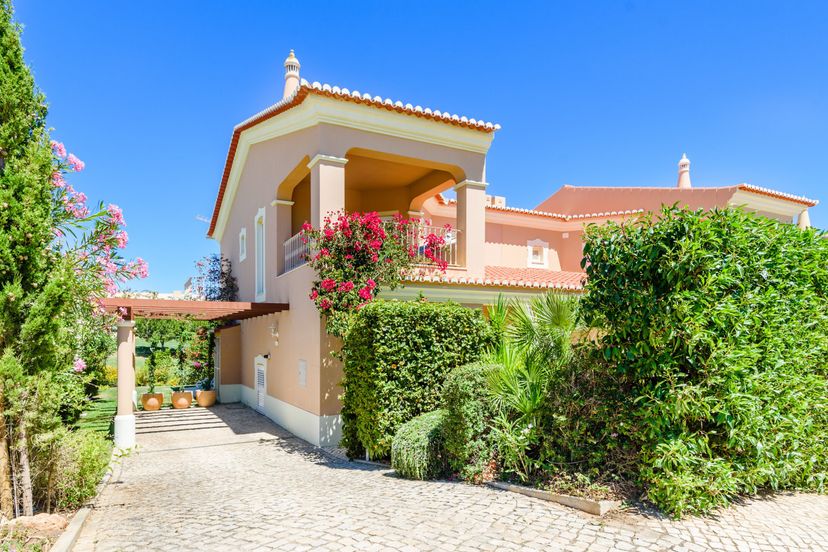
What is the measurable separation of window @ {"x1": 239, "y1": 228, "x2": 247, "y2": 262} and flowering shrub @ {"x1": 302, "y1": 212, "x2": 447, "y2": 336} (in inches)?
367

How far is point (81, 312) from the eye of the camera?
763 cm

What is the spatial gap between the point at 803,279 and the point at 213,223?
89.0 feet

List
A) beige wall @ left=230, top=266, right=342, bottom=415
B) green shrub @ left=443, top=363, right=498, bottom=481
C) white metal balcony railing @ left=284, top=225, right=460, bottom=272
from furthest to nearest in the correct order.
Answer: white metal balcony railing @ left=284, top=225, right=460, bottom=272, beige wall @ left=230, top=266, right=342, bottom=415, green shrub @ left=443, top=363, right=498, bottom=481

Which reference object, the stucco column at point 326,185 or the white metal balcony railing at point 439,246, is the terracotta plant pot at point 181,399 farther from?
the white metal balcony railing at point 439,246

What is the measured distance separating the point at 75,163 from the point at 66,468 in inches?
181

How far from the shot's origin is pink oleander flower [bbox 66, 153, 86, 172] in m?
7.08

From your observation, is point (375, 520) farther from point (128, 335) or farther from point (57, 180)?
point (128, 335)

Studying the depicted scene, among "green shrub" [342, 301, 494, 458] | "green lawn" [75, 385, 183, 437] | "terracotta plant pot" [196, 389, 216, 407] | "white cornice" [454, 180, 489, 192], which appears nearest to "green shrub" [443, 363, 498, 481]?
"green shrub" [342, 301, 494, 458]

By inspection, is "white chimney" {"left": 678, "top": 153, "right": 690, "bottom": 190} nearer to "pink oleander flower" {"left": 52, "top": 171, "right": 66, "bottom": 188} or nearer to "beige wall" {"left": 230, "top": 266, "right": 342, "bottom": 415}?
"beige wall" {"left": 230, "top": 266, "right": 342, "bottom": 415}

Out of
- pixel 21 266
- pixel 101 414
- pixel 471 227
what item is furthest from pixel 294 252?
pixel 101 414

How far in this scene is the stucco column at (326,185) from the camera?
11961 millimetres

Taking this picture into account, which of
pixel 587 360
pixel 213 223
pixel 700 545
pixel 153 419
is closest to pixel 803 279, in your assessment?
pixel 587 360

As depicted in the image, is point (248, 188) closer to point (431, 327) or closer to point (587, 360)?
point (431, 327)

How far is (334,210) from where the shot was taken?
1203cm
